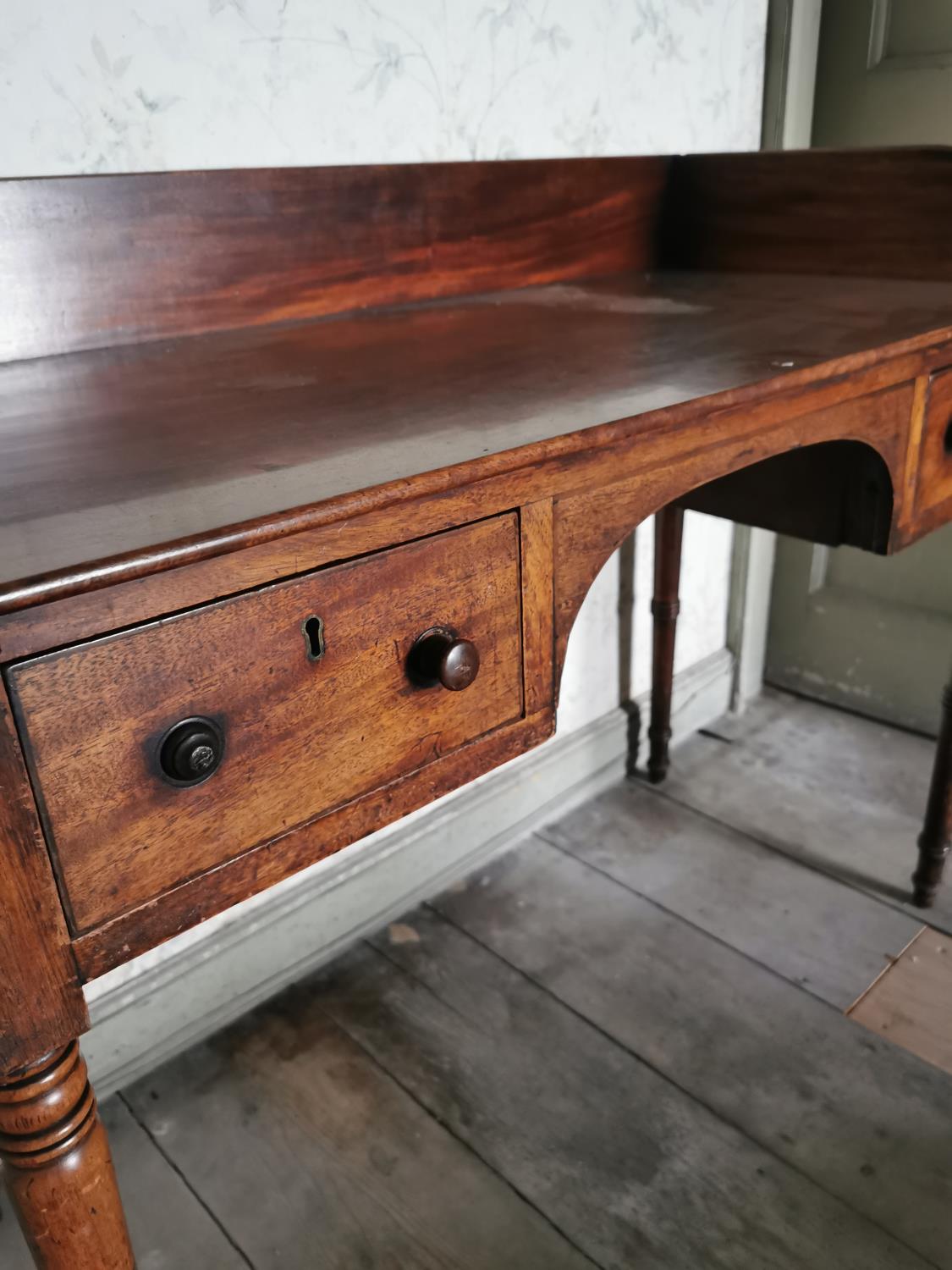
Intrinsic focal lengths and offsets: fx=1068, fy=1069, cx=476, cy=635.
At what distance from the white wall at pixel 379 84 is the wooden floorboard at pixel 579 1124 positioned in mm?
340

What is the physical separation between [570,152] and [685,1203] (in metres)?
1.17

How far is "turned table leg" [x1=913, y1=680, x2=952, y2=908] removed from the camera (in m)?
1.33

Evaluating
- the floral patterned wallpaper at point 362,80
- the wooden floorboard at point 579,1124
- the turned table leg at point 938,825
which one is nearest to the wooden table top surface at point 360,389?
the floral patterned wallpaper at point 362,80

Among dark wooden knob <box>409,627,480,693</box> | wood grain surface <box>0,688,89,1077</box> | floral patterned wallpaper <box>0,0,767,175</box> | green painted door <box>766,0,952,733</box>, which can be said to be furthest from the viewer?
green painted door <box>766,0,952,733</box>

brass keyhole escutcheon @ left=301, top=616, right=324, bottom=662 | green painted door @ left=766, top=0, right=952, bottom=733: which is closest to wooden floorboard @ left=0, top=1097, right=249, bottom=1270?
brass keyhole escutcheon @ left=301, top=616, right=324, bottom=662

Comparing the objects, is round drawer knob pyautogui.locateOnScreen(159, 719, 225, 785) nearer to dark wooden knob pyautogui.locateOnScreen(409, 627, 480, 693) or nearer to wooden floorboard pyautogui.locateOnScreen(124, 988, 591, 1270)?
dark wooden knob pyautogui.locateOnScreen(409, 627, 480, 693)

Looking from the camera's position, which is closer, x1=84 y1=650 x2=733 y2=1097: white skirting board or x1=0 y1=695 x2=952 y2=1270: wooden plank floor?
x1=0 y1=695 x2=952 y2=1270: wooden plank floor

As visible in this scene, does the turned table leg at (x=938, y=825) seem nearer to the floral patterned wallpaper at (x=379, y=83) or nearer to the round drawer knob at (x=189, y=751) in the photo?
the floral patterned wallpaper at (x=379, y=83)

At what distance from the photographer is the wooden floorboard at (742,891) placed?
1325mm

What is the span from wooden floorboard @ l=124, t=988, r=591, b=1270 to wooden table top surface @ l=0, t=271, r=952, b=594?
30.5 inches

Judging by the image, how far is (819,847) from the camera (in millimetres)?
1537

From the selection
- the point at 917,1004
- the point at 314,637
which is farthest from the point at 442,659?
the point at 917,1004

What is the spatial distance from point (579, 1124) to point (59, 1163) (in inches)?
27.1

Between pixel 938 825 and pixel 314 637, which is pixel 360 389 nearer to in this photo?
pixel 314 637
